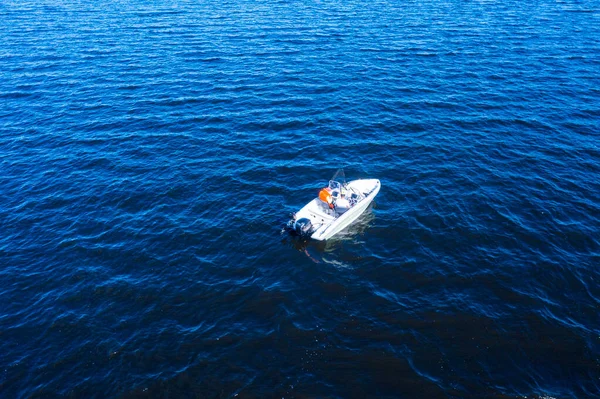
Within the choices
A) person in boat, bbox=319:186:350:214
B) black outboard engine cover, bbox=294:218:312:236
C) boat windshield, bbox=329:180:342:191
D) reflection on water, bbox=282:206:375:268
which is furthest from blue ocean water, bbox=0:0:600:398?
boat windshield, bbox=329:180:342:191

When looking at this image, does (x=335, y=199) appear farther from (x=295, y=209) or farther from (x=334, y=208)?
(x=295, y=209)

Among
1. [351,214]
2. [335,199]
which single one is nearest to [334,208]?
[335,199]

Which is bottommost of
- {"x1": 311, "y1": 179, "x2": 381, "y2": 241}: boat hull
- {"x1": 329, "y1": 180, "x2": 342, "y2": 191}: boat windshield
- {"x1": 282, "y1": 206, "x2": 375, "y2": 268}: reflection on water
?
{"x1": 282, "y1": 206, "x2": 375, "y2": 268}: reflection on water

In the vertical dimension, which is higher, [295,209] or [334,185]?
[334,185]

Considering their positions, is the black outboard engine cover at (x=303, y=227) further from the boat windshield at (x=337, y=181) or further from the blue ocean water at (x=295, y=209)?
the boat windshield at (x=337, y=181)

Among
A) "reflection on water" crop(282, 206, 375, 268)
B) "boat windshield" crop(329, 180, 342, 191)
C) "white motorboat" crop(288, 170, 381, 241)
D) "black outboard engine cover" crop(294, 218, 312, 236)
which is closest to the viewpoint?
"reflection on water" crop(282, 206, 375, 268)

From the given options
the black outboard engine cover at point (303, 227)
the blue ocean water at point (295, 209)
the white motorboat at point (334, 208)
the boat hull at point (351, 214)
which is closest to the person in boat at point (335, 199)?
the white motorboat at point (334, 208)

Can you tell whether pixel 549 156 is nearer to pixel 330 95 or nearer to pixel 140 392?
pixel 330 95

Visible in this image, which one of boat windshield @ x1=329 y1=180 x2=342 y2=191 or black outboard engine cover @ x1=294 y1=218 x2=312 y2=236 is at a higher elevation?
boat windshield @ x1=329 y1=180 x2=342 y2=191

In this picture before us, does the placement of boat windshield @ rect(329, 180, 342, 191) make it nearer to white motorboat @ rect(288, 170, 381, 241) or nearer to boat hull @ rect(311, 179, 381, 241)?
white motorboat @ rect(288, 170, 381, 241)
